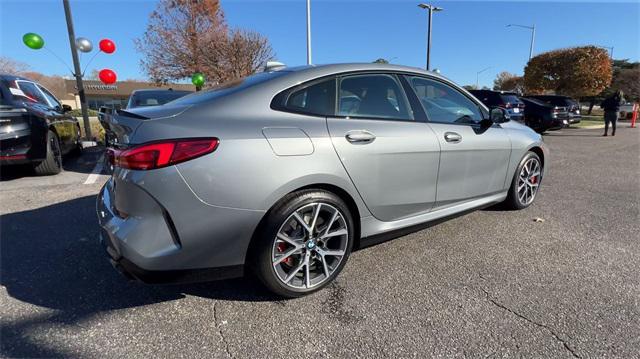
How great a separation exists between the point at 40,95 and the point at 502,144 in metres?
6.98

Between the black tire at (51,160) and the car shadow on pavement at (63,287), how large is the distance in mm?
2327

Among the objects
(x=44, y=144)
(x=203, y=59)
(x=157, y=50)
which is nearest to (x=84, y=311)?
(x=44, y=144)

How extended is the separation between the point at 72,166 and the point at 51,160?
118 cm

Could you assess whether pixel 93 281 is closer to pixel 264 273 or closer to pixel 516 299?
pixel 264 273

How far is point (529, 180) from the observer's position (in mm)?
4086

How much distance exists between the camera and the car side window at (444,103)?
2.99m

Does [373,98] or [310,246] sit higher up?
[373,98]

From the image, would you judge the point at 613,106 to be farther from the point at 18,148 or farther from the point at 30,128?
the point at 18,148

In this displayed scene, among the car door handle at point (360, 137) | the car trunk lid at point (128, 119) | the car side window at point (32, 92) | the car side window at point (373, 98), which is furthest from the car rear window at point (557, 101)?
the car side window at point (32, 92)

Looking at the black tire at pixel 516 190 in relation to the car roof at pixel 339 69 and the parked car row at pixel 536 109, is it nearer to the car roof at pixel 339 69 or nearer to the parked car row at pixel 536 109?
the car roof at pixel 339 69

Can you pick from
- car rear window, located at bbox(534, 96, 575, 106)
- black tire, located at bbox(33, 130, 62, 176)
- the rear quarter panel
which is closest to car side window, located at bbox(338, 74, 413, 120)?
the rear quarter panel

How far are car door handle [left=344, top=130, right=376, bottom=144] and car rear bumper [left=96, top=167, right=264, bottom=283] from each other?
2.51 ft

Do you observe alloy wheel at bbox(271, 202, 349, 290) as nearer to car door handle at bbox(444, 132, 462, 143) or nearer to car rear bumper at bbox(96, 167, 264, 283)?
car rear bumper at bbox(96, 167, 264, 283)

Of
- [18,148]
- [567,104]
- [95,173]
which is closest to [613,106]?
[567,104]
